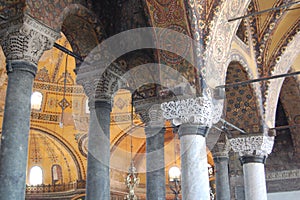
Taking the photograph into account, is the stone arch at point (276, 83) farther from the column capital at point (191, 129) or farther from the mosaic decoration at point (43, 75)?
the mosaic decoration at point (43, 75)

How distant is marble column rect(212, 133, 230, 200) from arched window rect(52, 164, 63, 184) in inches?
272

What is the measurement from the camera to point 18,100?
20.0ft

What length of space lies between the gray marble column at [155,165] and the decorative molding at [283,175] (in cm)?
642

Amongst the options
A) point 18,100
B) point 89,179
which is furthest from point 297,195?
point 18,100

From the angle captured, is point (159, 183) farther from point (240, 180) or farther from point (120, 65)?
point (240, 180)

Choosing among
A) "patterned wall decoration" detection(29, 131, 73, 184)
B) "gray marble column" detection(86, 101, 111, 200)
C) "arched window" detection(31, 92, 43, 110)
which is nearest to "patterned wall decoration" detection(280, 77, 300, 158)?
"gray marble column" detection(86, 101, 111, 200)

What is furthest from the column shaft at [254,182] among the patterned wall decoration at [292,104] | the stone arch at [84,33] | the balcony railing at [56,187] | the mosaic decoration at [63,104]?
the mosaic decoration at [63,104]

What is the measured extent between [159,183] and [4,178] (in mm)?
3934

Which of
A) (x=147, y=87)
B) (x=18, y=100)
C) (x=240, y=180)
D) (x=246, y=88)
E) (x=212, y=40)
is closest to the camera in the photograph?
(x=18, y=100)

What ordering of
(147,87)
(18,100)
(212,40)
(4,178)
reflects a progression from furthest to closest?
(147,87)
(212,40)
(18,100)
(4,178)

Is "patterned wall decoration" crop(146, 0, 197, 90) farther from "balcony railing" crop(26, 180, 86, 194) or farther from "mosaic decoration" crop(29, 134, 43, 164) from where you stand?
"mosaic decoration" crop(29, 134, 43, 164)

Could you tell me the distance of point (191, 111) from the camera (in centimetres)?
790

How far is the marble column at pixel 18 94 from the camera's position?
18.8 ft

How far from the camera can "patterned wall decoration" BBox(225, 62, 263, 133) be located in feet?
35.0
